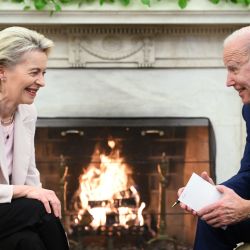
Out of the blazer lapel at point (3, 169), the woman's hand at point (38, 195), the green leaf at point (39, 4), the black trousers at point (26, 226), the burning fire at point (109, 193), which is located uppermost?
the green leaf at point (39, 4)

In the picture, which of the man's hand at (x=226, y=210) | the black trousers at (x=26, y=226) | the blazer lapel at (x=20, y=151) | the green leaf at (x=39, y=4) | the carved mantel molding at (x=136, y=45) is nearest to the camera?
the black trousers at (x=26, y=226)

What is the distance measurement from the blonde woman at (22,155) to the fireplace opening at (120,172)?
1.63 m

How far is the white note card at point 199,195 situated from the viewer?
2.12 metres

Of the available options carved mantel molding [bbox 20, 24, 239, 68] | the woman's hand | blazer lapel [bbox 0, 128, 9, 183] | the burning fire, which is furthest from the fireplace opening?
the woman's hand

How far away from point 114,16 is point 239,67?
159cm

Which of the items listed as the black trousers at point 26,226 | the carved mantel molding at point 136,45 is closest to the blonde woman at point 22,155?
the black trousers at point 26,226

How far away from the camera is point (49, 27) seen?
3879 mm

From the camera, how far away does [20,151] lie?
227 cm

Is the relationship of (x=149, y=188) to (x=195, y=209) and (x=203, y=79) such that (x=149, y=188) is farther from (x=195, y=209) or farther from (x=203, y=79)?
(x=195, y=209)

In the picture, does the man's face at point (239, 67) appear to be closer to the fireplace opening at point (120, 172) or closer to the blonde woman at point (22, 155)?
the blonde woman at point (22, 155)

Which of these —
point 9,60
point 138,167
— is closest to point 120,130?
point 138,167

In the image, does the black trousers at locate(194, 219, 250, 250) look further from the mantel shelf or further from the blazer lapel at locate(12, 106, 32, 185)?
the mantel shelf

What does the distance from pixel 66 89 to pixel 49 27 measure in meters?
0.32

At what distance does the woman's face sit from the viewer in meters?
2.20
